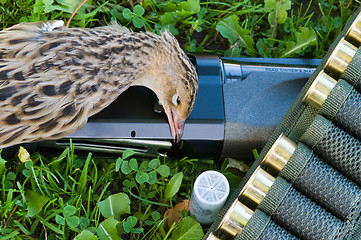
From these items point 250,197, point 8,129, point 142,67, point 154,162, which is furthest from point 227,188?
point 8,129

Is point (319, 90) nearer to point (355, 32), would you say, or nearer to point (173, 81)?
point (355, 32)

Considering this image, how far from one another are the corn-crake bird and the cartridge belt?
59cm

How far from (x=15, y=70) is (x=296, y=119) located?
4.99ft

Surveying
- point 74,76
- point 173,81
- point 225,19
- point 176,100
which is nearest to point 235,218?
point 176,100

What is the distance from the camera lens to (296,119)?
9.27ft

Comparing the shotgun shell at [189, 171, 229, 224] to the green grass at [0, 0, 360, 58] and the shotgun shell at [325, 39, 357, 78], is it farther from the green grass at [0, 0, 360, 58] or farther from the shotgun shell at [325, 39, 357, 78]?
the green grass at [0, 0, 360, 58]

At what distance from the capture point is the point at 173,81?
9.91ft

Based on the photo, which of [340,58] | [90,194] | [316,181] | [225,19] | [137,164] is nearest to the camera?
[316,181]

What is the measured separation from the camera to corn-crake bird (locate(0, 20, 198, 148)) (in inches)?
111

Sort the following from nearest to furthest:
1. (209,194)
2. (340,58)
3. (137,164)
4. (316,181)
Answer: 1. (316,181)
2. (340,58)
3. (209,194)
4. (137,164)

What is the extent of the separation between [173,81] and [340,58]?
3.00ft

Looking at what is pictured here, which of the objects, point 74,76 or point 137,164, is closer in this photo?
point 74,76

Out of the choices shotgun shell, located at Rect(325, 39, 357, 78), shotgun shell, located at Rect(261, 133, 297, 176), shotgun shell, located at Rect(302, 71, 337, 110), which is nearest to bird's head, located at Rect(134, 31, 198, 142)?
shotgun shell, located at Rect(261, 133, 297, 176)

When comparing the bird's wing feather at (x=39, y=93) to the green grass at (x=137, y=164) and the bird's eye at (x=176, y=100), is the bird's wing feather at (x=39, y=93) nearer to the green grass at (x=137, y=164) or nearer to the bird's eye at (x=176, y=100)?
the green grass at (x=137, y=164)
